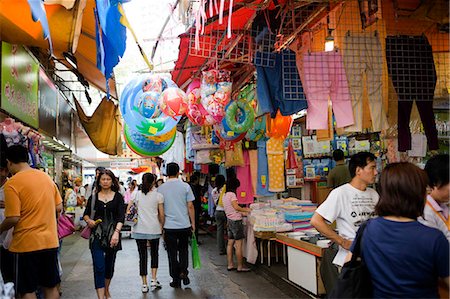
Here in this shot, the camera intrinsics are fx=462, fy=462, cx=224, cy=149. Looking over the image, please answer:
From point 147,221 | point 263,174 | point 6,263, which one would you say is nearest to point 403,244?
point 6,263

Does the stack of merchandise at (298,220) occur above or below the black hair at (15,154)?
below

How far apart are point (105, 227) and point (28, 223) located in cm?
182

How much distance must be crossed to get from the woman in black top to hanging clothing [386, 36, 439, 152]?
4004 millimetres

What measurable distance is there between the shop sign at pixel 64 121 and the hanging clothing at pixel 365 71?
23.9 feet

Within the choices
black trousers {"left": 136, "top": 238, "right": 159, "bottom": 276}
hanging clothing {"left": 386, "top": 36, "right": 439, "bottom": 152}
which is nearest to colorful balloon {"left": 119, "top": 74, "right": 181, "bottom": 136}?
black trousers {"left": 136, "top": 238, "right": 159, "bottom": 276}

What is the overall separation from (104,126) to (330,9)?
21.3 ft

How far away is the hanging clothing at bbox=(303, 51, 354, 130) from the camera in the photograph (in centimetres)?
Result: 547

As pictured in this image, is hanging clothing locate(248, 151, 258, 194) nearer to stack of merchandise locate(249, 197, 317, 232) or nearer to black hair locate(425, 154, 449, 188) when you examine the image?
stack of merchandise locate(249, 197, 317, 232)

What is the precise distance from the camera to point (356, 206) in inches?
170

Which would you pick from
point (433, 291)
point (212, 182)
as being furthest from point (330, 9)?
point (212, 182)

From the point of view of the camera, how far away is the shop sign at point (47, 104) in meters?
8.11

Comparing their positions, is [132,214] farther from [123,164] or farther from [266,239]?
[123,164]

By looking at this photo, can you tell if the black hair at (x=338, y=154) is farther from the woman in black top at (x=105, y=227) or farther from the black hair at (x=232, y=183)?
the woman in black top at (x=105, y=227)

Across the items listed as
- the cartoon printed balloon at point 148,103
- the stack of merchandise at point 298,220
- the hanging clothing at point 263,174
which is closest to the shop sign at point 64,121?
the cartoon printed balloon at point 148,103
